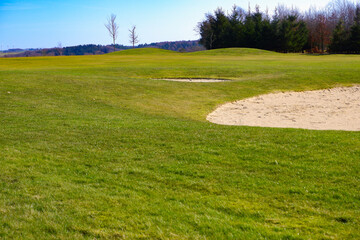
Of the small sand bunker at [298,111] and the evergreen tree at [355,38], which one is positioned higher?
the evergreen tree at [355,38]

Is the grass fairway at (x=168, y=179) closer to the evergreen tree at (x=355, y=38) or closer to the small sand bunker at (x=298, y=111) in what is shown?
the small sand bunker at (x=298, y=111)

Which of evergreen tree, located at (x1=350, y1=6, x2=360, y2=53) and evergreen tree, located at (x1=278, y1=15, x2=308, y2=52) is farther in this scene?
evergreen tree, located at (x1=278, y1=15, x2=308, y2=52)

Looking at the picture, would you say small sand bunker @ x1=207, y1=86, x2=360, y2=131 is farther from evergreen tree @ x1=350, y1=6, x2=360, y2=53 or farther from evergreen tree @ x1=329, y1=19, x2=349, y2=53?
evergreen tree @ x1=329, y1=19, x2=349, y2=53

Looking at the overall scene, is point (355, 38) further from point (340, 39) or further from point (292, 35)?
point (292, 35)

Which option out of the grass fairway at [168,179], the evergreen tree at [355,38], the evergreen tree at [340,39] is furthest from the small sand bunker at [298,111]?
the evergreen tree at [340,39]

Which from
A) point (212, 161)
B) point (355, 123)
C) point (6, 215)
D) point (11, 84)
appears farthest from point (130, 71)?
point (6, 215)

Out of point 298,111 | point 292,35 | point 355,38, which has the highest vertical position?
point 292,35

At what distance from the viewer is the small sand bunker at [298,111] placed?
13.0 metres

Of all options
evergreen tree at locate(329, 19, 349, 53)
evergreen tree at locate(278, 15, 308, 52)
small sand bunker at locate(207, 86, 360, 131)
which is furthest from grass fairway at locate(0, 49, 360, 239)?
evergreen tree at locate(278, 15, 308, 52)

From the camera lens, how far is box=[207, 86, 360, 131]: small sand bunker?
1304cm

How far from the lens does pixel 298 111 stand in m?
15.7

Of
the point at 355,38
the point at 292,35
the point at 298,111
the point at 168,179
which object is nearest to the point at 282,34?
the point at 292,35

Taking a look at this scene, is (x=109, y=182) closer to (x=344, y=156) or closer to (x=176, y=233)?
(x=176, y=233)

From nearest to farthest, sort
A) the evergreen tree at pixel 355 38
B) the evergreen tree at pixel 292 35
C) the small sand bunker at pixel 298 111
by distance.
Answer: the small sand bunker at pixel 298 111 → the evergreen tree at pixel 355 38 → the evergreen tree at pixel 292 35
